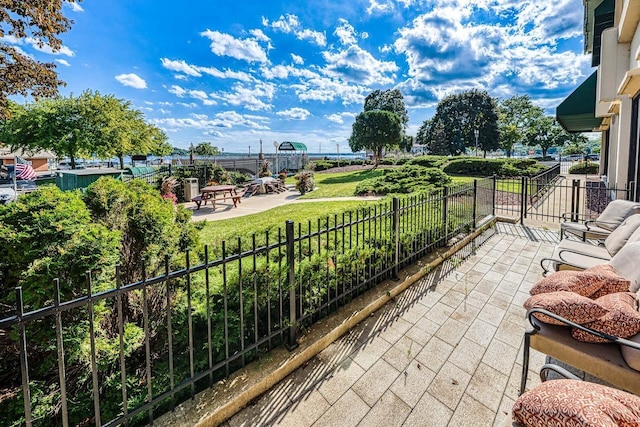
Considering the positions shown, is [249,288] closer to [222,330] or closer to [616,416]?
[222,330]

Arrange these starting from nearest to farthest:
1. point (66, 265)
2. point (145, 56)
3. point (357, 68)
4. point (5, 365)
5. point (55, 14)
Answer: point (66, 265) < point (5, 365) < point (55, 14) < point (145, 56) < point (357, 68)

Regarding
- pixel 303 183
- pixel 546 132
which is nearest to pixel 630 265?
pixel 303 183

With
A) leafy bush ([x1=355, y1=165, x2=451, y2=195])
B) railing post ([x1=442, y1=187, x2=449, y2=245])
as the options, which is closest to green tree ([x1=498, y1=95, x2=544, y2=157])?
leafy bush ([x1=355, y1=165, x2=451, y2=195])

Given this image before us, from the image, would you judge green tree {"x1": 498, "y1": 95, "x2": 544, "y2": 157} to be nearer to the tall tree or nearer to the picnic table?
the picnic table

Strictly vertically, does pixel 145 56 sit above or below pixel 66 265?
above

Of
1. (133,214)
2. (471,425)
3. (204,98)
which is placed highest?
(204,98)

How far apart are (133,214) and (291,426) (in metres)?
2.20

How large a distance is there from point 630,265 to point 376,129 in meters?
23.5

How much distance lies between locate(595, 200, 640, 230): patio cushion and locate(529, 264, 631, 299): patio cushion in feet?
11.5

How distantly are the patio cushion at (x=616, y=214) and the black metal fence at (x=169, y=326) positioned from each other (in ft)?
12.5

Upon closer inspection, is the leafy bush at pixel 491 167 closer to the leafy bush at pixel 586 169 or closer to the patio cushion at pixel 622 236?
the leafy bush at pixel 586 169

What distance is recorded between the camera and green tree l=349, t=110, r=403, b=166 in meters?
24.4

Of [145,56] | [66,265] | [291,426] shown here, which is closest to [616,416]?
[291,426]

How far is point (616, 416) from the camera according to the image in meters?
1.05
